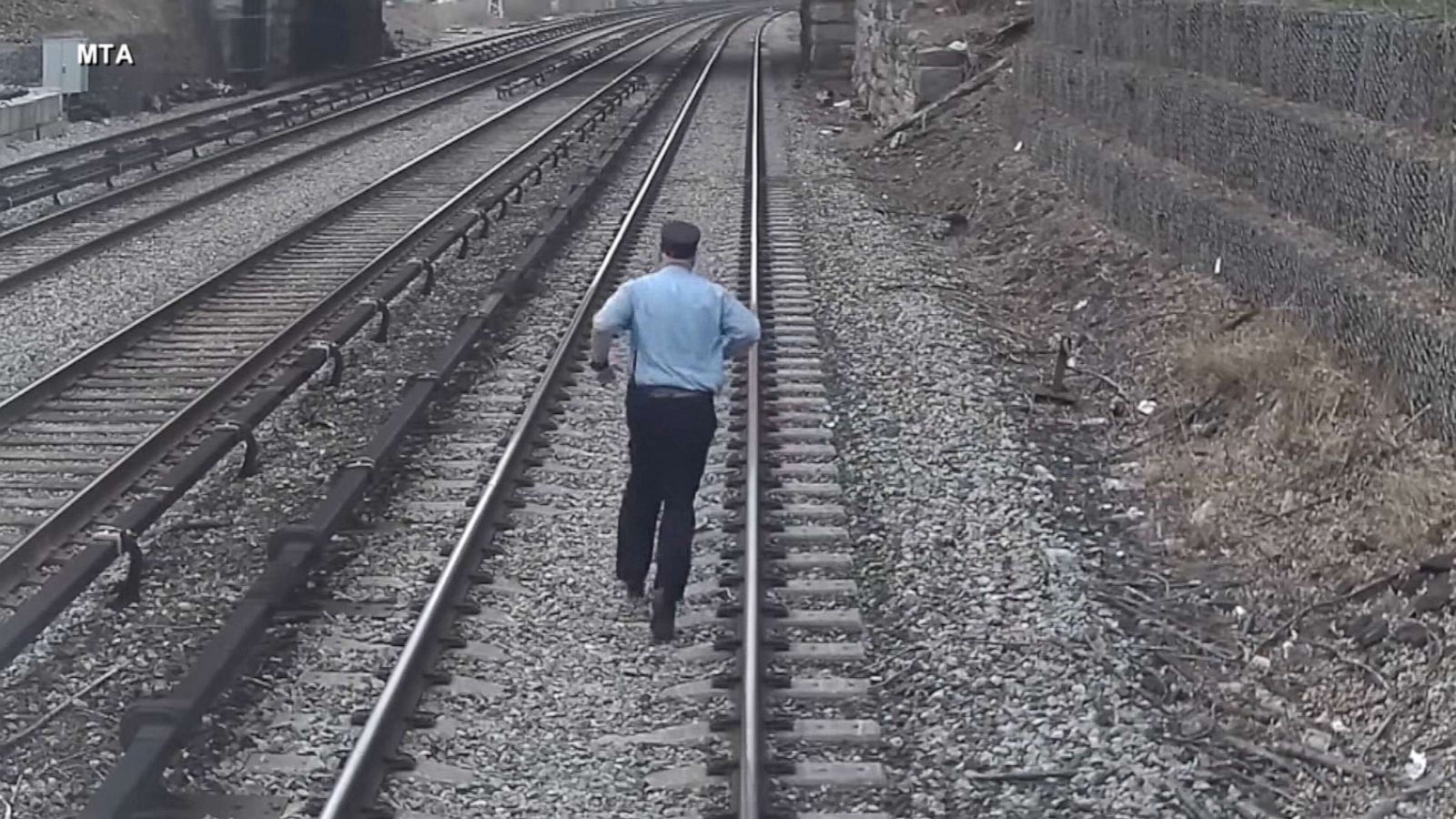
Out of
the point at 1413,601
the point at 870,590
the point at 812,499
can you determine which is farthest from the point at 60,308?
the point at 1413,601

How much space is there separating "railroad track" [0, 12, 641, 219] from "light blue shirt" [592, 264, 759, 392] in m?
13.8

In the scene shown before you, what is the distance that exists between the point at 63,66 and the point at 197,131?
3528mm

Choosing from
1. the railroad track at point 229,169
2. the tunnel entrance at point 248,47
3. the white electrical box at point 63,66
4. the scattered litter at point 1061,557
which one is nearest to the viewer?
the scattered litter at point 1061,557

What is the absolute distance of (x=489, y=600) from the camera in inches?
342

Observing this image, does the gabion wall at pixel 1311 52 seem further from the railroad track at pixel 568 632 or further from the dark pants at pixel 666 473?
the dark pants at pixel 666 473

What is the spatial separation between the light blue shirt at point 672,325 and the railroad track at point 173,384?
2.50m

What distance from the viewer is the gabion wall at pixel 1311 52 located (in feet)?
34.2

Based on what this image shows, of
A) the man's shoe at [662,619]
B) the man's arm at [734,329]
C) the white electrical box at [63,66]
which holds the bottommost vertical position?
the man's shoe at [662,619]

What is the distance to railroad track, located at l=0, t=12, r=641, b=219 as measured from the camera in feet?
72.0

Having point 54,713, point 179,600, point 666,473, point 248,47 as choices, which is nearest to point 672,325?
point 666,473

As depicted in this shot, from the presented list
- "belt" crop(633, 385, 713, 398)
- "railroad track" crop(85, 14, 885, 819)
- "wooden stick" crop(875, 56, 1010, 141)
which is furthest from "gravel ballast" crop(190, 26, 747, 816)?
"wooden stick" crop(875, 56, 1010, 141)

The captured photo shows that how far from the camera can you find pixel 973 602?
871cm

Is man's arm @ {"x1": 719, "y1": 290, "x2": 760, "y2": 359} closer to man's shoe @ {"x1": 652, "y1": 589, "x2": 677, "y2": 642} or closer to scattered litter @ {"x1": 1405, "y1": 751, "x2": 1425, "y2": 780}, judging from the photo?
man's shoe @ {"x1": 652, "y1": 589, "x2": 677, "y2": 642}

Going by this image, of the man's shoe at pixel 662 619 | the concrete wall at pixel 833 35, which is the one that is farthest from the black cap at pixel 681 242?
the concrete wall at pixel 833 35
